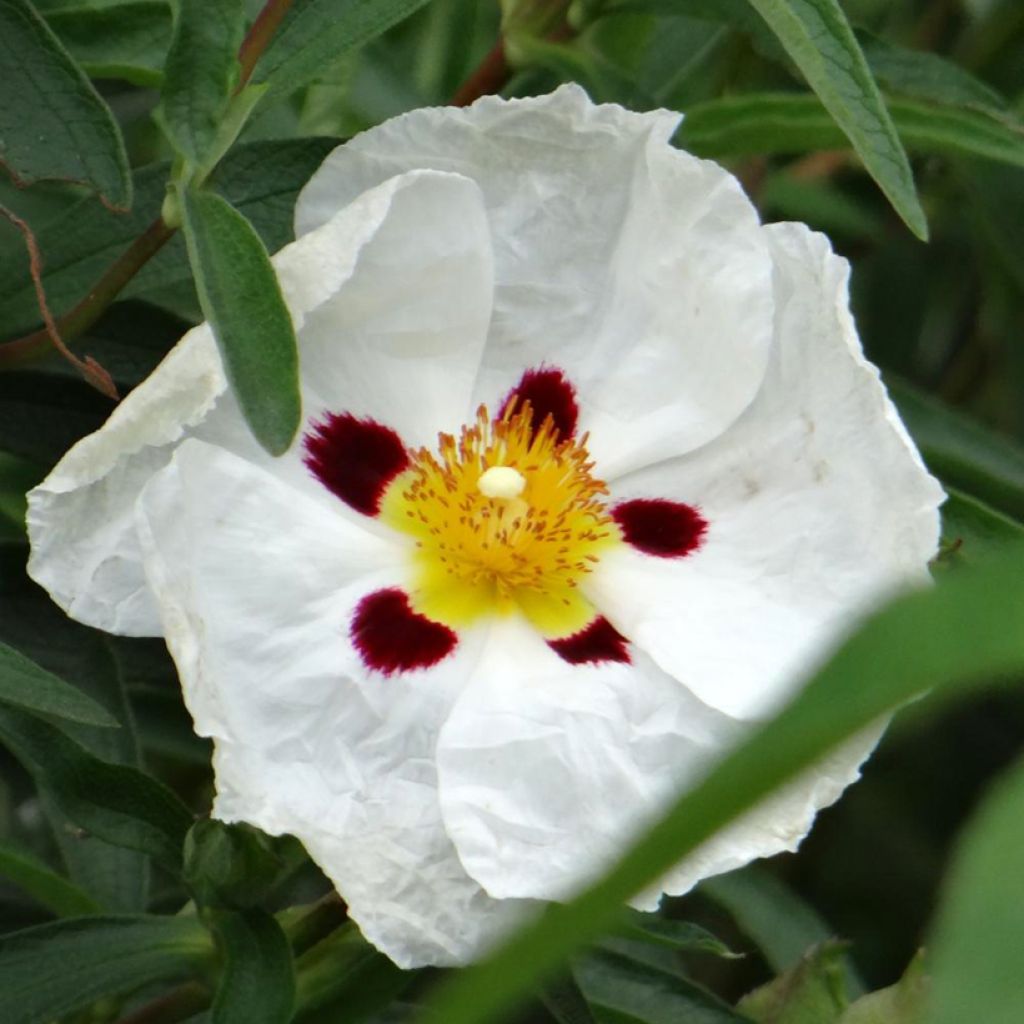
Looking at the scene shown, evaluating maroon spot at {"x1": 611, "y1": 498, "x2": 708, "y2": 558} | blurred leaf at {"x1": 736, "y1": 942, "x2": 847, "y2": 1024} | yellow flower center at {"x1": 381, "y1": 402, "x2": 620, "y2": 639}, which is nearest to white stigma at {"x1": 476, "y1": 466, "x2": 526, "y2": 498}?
yellow flower center at {"x1": 381, "y1": 402, "x2": 620, "y2": 639}

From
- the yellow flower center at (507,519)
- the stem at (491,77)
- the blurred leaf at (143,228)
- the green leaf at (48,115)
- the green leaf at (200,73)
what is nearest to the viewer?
the green leaf at (200,73)

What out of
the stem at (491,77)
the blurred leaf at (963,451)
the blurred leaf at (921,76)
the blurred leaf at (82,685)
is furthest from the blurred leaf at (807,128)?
the blurred leaf at (82,685)

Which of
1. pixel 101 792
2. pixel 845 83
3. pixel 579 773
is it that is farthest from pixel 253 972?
pixel 845 83

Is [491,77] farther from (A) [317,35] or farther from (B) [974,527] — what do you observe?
(B) [974,527]

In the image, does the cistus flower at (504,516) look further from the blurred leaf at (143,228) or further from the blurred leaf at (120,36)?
the blurred leaf at (120,36)

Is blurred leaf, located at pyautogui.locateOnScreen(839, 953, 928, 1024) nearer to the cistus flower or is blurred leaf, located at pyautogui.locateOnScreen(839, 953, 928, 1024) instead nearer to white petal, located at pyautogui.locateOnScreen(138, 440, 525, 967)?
the cistus flower

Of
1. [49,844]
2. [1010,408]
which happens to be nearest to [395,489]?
[49,844]
